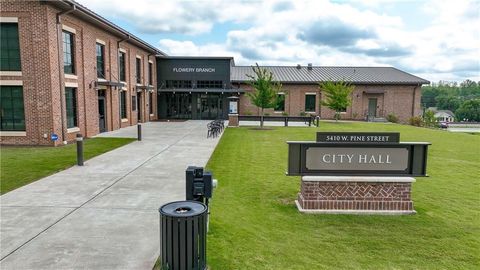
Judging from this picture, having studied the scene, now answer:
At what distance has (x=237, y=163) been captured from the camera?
11203mm

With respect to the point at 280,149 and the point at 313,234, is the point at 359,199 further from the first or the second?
the point at 280,149

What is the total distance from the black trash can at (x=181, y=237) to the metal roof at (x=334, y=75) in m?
31.8

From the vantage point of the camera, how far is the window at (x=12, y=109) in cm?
1483

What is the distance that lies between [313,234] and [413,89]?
119 feet

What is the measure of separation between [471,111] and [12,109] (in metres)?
98.6

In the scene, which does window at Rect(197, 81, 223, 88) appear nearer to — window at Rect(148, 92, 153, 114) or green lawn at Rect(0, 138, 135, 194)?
window at Rect(148, 92, 153, 114)

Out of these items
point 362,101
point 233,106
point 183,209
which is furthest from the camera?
point 362,101

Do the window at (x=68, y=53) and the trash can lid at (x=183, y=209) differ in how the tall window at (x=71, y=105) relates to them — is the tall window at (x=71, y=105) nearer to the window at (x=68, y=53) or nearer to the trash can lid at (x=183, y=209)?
the window at (x=68, y=53)

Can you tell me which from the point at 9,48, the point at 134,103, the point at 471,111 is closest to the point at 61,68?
the point at 9,48

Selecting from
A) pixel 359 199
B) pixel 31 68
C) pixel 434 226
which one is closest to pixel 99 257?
pixel 359 199

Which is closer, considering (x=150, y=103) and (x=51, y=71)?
(x=51, y=71)

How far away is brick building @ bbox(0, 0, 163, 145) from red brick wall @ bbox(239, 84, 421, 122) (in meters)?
18.4

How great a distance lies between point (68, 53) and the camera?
16.8 m

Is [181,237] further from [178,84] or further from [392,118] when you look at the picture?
[392,118]
